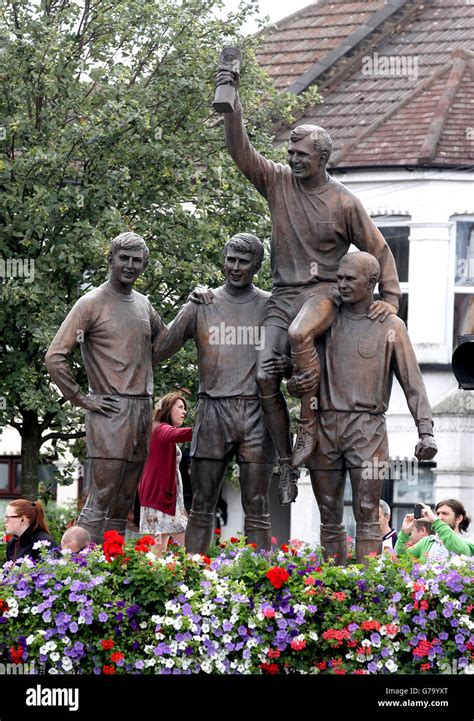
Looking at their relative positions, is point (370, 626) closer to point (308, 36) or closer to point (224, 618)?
point (224, 618)

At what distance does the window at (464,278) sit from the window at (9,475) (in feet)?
26.4

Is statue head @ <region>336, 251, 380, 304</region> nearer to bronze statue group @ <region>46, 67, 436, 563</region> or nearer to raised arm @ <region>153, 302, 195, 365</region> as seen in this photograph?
bronze statue group @ <region>46, 67, 436, 563</region>

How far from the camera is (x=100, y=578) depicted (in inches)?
445

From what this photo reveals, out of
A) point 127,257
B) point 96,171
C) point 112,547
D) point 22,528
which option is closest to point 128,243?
point 127,257

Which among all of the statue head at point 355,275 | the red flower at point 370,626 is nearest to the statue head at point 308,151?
the statue head at point 355,275

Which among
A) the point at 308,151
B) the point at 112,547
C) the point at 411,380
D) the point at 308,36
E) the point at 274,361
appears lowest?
the point at 112,547

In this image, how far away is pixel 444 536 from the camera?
1343 centimetres

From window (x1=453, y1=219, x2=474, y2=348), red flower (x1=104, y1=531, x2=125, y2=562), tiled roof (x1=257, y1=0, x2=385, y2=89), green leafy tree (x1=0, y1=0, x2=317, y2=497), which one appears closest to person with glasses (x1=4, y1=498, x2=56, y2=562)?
red flower (x1=104, y1=531, x2=125, y2=562)

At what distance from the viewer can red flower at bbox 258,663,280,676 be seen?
1118 centimetres

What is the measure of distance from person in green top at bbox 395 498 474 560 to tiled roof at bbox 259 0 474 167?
14.1 m

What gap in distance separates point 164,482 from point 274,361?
2.90 metres
